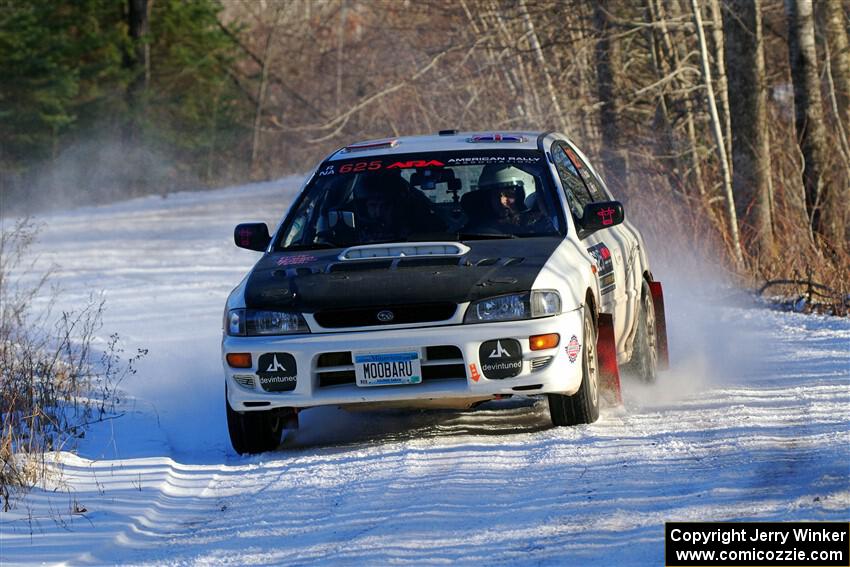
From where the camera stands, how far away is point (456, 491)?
6.30m

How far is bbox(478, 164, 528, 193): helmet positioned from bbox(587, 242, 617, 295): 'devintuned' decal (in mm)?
578

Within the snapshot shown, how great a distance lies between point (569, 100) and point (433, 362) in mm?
14459

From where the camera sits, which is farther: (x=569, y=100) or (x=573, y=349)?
(x=569, y=100)

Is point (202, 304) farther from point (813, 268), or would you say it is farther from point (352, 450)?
point (352, 450)

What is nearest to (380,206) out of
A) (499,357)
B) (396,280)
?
(396,280)

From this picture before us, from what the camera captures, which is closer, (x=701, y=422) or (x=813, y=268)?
(x=701, y=422)

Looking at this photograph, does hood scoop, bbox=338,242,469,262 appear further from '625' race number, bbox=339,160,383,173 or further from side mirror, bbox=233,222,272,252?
'625' race number, bbox=339,160,383,173

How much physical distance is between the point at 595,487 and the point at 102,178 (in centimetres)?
3645

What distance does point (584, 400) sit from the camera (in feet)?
24.7

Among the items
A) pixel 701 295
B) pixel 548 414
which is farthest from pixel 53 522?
pixel 701 295

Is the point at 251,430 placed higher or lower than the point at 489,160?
lower

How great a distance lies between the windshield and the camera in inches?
325

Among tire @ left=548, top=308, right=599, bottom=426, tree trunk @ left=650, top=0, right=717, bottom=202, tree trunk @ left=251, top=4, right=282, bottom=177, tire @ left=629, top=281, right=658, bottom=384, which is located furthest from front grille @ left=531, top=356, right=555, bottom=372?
tree trunk @ left=251, top=4, right=282, bottom=177

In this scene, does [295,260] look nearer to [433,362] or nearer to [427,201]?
[427,201]
